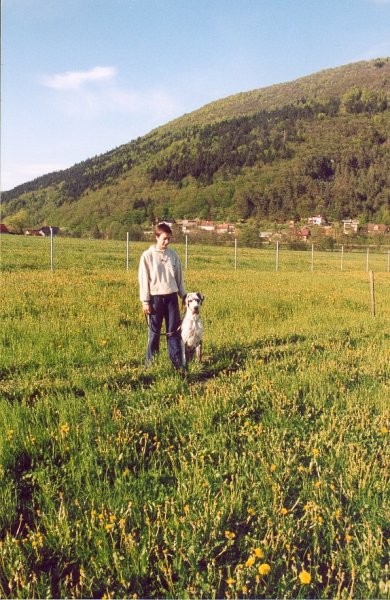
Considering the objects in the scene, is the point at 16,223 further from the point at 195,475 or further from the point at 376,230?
the point at 195,475

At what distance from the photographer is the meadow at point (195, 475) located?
2695mm

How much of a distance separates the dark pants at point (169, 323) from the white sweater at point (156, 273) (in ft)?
0.47

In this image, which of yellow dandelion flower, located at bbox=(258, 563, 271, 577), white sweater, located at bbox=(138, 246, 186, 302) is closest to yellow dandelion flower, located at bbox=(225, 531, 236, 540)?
yellow dandelion flower, located at bbox=(258, 563, 271, 577)

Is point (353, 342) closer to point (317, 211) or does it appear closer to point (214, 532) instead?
point (214, 532)

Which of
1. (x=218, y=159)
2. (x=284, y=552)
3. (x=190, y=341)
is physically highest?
(x=218, y=159)

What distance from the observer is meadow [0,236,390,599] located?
8.84 ft

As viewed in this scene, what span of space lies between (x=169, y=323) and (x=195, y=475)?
3505 mm

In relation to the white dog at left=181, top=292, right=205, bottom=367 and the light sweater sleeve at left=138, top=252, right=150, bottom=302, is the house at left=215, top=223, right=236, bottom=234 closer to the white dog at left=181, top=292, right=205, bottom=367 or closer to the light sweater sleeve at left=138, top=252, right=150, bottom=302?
the white dog at left=181, top=292, right=205, bottom=367

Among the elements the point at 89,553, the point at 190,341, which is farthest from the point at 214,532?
the point at 190,341

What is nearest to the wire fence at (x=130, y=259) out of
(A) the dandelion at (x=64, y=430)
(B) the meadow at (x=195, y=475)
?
(B) the meadow at (x=195, y=475)

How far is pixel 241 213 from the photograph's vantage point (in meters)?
145

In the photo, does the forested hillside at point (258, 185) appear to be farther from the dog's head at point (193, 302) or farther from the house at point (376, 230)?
the dog's head at point (193, 302)

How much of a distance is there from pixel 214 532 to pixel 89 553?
2.59 ft

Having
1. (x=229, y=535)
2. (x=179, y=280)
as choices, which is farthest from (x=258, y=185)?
(x=229, y=535)
